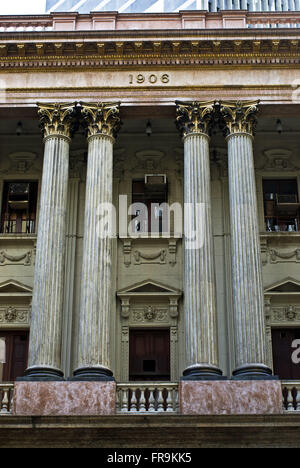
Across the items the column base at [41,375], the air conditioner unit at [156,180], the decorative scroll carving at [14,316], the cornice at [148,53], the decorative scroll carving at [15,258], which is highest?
the cornice at [148,53]

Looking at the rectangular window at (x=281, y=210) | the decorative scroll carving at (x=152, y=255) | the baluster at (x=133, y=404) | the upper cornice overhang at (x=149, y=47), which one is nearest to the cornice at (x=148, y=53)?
the upper cornice overhang at (x=149, y=47)

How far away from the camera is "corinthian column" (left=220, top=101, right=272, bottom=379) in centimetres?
1900

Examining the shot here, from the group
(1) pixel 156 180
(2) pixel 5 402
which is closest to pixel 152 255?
(1) pixel 156 180

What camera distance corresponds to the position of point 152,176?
24344 mm

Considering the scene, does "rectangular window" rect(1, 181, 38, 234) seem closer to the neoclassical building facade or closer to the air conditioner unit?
the neoclassical building facade

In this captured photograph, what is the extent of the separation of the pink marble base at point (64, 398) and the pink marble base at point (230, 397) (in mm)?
1884

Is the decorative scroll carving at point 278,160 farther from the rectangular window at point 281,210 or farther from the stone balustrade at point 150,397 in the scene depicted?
the stone balustrade at point 150,397

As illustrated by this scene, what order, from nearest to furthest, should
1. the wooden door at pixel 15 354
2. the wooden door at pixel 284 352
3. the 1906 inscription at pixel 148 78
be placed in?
1. the wooden door at pixel 15 354
2. the wooden door at pixel 284 352
3. the 1906 inscription at pixel 148 78

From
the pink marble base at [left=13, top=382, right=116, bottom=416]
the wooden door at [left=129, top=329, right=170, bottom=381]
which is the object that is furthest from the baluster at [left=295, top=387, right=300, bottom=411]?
the pink marble base at [left=13, top=382, right=116, bottom=416]

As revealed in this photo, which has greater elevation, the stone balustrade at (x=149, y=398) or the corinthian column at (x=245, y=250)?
the corinthian column at (x=245, y=250)

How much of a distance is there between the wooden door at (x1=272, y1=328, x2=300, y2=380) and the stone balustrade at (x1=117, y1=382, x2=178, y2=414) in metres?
4.41

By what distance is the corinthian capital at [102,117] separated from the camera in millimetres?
22125

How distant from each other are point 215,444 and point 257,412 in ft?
4.28

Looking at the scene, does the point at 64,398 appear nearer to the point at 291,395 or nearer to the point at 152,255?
the point at 291,395
